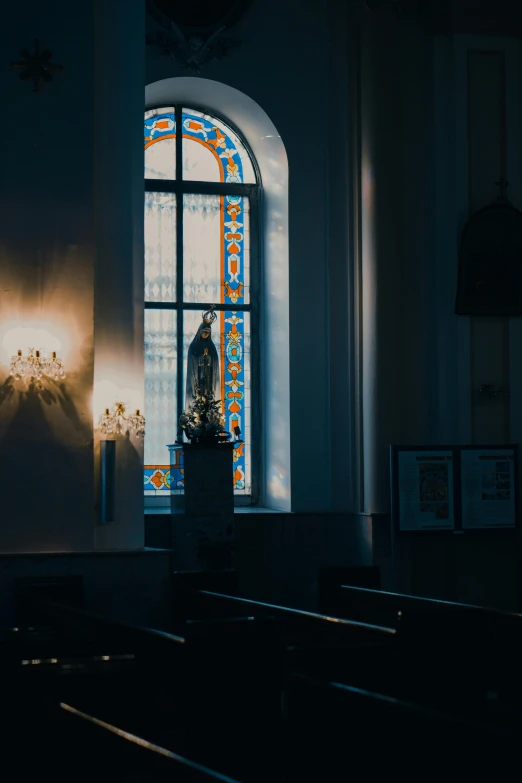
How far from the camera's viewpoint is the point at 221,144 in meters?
10.1

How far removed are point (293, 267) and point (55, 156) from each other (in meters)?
2.76

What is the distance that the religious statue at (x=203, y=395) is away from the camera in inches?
332

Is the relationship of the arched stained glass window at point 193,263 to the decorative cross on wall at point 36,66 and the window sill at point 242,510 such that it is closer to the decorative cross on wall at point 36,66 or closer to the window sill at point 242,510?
Answer: the window sill at point 242,510

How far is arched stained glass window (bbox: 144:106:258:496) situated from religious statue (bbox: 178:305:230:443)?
86cm

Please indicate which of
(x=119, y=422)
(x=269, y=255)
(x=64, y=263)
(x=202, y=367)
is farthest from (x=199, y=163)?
(x=119, y=422)

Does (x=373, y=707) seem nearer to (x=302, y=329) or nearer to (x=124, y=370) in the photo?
(x=124, y=370)

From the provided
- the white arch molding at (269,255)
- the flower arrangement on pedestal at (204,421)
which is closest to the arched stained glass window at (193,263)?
the white arch molding at (269,255)

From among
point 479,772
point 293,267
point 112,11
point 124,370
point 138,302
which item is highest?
point 112,11

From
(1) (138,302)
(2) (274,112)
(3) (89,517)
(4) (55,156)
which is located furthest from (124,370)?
(2) (274,112)

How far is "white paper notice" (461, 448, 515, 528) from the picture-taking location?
849 centimetres

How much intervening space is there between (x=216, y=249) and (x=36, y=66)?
10.0 ft

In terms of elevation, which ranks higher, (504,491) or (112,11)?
(112,11)

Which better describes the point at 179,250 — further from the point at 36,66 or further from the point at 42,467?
the point at 42,467

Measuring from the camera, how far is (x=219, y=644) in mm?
4180
